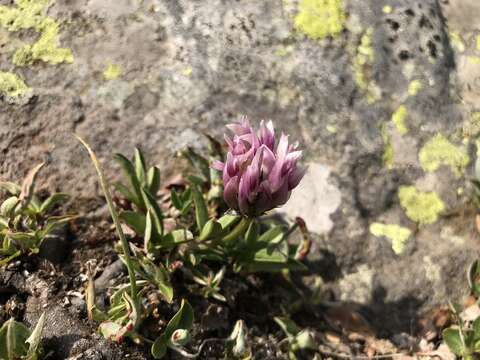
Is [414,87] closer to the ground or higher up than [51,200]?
higher up

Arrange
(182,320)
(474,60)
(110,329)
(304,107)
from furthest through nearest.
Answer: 1. (474,60)
2. (304,107)
3. (182,320)
4. (110,329)

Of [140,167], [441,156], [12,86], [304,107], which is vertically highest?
[12,86]

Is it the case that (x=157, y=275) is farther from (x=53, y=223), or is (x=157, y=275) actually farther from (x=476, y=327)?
(x=476, y=327)

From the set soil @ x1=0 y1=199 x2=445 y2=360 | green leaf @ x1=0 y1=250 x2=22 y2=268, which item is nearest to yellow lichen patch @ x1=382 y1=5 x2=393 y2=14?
soil @ x1=0 y1=199 x2=445 y2=360

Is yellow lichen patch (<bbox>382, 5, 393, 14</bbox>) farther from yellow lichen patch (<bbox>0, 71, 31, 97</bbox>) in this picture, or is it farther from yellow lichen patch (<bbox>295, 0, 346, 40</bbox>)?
yellow lichen patch (<bbox>0, 71, 31, 97</bbox>)

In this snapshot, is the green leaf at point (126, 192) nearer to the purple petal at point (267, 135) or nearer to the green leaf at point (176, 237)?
the green leaf at point (176, 237)

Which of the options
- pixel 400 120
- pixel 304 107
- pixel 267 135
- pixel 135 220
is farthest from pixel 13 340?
pixel 400 120

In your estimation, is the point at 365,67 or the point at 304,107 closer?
the point at 304,107
